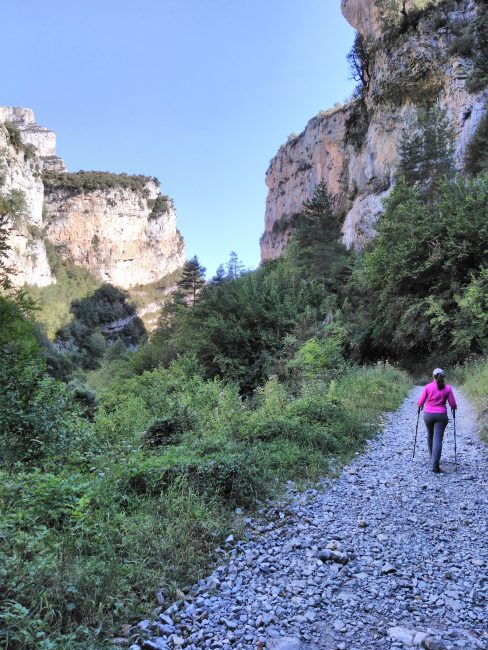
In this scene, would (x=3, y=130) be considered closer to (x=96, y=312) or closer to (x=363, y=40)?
(x=96, y=312)

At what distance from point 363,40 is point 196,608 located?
1839 inches

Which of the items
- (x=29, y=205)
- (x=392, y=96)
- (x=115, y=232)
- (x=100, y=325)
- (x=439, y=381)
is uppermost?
(x=115, y=232)

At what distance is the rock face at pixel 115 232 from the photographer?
400 ft

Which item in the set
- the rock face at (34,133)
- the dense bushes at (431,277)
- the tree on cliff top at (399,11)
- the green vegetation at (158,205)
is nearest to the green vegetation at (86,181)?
the green vegetation at (158,205)

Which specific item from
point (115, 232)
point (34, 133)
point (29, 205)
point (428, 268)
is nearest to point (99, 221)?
point (115, 232)

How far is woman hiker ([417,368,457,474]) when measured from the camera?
645 cm

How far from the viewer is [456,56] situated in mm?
28750

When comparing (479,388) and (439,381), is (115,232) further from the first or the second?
(439,381)

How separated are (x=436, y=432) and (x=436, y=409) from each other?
392 millimetres

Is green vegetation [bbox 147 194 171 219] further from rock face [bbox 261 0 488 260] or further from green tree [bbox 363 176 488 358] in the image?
green tree [bbox 363 176 488 358]

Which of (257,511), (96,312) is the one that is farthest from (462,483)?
(96,312)

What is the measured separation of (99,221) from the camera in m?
126

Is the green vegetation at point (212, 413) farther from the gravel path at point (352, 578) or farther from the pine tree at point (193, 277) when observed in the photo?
the pine tree at point (193, 277)

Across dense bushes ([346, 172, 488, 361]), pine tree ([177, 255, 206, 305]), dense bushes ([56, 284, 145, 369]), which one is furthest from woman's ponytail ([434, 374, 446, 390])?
dense bushes ([56, 284, 145, 369])
